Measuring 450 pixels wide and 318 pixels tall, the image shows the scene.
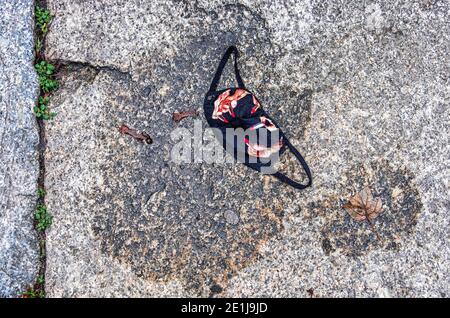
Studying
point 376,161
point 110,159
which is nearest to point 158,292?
point 110,159

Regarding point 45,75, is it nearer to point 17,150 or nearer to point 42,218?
point 17,150

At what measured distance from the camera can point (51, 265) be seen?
104 inches

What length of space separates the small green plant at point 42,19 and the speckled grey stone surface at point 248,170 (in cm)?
5

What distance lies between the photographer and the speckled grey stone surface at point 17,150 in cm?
263

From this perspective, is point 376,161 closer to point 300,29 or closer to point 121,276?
point 300,29

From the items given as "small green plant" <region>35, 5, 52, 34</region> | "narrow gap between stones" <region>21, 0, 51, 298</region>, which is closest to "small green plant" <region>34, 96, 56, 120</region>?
"narrow gap between stones" <region>21, 0, 51, 298</region>

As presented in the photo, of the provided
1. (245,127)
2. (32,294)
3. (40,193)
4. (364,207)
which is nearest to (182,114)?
(245,127)

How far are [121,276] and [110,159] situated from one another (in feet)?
2.02

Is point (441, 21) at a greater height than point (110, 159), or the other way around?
point (441, 21)

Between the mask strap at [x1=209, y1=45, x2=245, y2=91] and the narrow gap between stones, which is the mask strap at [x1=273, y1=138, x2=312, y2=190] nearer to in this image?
the mask strap at [x1=209, y1=45, x2=245, y2=91]

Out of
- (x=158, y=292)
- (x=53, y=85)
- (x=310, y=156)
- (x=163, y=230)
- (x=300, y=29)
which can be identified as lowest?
(x=158, y=292)

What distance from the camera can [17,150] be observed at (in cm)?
266

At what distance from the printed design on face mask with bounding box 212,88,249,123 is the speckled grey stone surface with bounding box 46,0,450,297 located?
103 millimetres

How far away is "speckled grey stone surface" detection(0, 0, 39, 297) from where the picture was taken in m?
2.63
